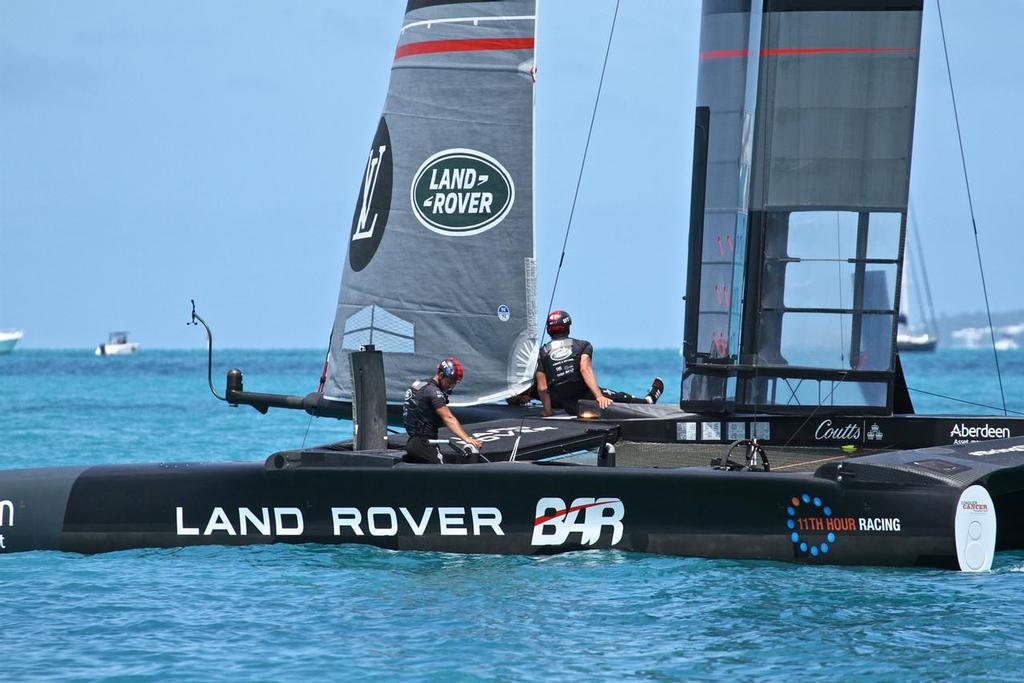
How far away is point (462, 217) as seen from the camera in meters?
12.5

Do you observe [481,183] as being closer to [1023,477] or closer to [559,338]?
[559,338]

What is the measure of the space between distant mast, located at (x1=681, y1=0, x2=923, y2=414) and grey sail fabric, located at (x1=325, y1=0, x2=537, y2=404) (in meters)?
2.74

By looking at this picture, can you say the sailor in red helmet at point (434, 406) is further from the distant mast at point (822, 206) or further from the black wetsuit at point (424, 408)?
the distant mast at point (822, 206)

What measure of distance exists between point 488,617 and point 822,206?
13.4 ft

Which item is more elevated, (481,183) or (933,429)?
(481,183)

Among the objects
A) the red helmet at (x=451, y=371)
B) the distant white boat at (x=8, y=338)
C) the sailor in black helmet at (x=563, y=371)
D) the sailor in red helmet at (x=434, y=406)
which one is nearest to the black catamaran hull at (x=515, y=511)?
the sailor in red helmet at (x=434, y=406)

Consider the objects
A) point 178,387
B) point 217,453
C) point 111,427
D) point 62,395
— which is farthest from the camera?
point 178,387

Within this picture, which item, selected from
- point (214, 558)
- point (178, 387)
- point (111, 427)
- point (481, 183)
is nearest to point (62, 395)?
point (178, 387)

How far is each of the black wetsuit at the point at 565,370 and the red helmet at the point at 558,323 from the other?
2.4 inches

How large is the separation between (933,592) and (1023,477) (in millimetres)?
1148

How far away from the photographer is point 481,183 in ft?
41.0

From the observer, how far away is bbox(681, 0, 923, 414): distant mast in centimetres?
1002

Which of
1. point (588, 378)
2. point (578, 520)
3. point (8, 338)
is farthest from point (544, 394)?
point (8, 338)

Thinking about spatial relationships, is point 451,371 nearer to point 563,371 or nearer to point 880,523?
point 563,371
